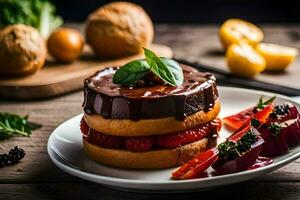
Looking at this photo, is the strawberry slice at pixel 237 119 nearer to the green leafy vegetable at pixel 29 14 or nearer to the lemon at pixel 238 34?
the lemon at pixel 238 34

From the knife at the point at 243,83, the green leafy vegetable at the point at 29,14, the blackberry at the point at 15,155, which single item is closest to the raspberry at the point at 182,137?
the blackberry at the point at 15,155

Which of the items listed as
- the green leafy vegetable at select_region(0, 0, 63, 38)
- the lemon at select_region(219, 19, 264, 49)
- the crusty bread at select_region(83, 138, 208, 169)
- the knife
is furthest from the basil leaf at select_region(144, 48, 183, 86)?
the green leafy vegetable at select_region(0, 0, 63, 38)

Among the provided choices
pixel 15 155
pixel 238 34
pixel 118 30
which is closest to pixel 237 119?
pixel 15 155

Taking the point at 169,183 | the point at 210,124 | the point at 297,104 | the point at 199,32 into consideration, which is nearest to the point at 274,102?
the point at 297,104

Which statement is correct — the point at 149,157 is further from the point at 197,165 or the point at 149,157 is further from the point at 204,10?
the point at 204,10

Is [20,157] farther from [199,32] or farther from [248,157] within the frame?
[199,32]
